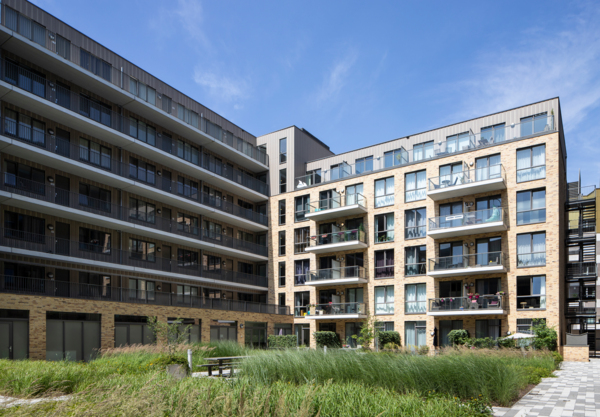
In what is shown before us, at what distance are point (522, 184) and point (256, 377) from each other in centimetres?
2567

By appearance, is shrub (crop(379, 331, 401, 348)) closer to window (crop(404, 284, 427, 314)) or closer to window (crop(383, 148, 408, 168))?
window (crop(404, 284, 427, 314))

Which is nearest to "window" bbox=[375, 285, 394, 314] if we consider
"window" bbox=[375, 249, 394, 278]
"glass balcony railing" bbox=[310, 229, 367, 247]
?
"window" bbox=[375, 249, 394, 278]

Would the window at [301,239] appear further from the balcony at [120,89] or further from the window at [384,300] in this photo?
the window at [384,300]

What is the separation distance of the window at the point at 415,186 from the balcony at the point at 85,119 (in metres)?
13.8

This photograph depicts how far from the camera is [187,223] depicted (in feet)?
117

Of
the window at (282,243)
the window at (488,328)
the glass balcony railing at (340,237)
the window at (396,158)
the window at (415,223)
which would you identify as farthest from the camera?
the window at (282,243)

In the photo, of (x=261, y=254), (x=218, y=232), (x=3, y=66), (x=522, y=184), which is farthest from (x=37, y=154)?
(x=522, y=184)

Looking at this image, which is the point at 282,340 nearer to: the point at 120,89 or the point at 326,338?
the point at 326,338

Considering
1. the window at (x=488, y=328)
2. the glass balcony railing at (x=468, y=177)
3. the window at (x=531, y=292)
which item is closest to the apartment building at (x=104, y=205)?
the window at (x=488, y=328)

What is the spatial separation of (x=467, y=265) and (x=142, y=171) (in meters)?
21.7

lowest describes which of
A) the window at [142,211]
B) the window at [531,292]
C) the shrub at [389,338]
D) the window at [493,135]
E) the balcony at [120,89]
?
the shrub at [389,338]

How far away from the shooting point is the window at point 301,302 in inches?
1512

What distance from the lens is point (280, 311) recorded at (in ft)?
127

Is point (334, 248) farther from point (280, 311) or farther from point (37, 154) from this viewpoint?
point (37, 154)
